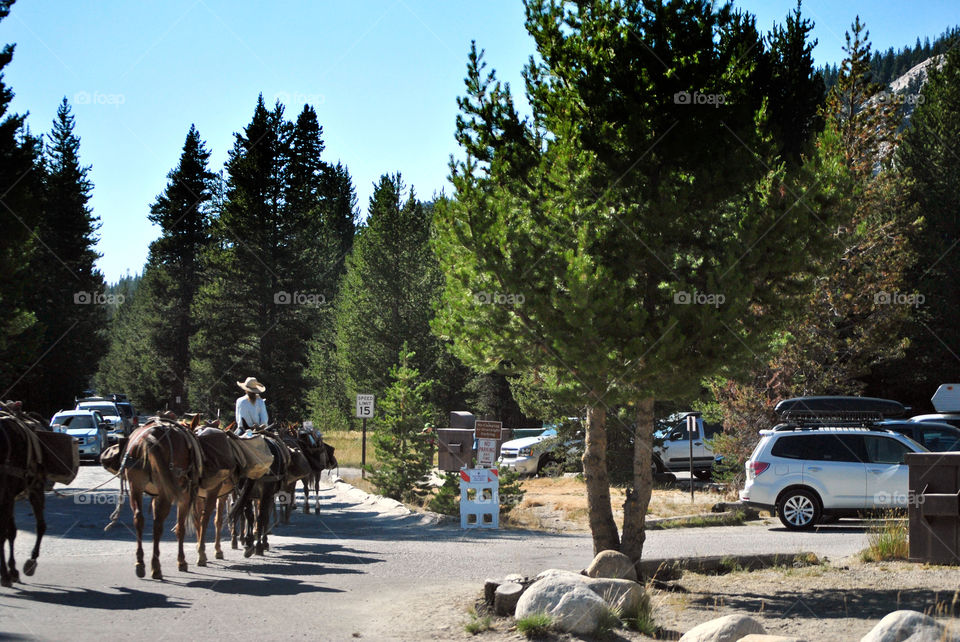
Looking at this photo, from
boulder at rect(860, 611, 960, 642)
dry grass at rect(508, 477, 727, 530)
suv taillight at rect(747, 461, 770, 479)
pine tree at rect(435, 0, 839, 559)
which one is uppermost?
pine tree at rect(435, 0, 839, 559)

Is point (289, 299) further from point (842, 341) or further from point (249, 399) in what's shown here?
point (249, 399)

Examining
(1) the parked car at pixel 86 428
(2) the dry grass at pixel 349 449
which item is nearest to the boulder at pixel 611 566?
(2) the dry grass at pixel 349 449

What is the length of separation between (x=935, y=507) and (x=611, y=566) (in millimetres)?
4768

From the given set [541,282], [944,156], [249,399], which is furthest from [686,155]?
[944,156]

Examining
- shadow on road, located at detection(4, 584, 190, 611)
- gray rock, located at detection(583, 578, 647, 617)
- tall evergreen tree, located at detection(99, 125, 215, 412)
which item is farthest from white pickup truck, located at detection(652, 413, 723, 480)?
tall evergreen tree, located at detection(99, 125, 215, 412)

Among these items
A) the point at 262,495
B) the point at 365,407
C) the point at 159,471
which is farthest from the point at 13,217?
the point at 159,471

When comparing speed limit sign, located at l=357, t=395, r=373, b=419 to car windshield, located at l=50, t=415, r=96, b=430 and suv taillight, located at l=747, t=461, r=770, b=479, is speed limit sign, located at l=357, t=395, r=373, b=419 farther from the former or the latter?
car windshield, located at l=50, t=415, r=96, b=430

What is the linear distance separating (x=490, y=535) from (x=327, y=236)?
64265 mm

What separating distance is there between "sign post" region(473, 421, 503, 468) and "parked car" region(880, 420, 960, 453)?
9014mm

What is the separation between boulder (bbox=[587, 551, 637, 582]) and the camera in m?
10.5

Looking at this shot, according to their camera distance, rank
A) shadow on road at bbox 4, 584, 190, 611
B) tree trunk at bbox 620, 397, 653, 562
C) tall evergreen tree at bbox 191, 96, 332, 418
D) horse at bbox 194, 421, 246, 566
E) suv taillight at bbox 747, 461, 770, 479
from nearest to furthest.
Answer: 1. shadow on road at bbox 4, 584, 190, 611
2. tree trunk at bbox 620, 397, 653, 562
3. horse at bbox 194, 421, 246, 566
4. suv taillight at bbox 747, 461, 770, 479
5. tall evergreen tree at bbox 191, 96, 332, 418

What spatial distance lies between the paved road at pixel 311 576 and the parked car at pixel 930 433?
4303mm

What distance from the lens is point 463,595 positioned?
1105 cm

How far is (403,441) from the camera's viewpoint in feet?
77.3
